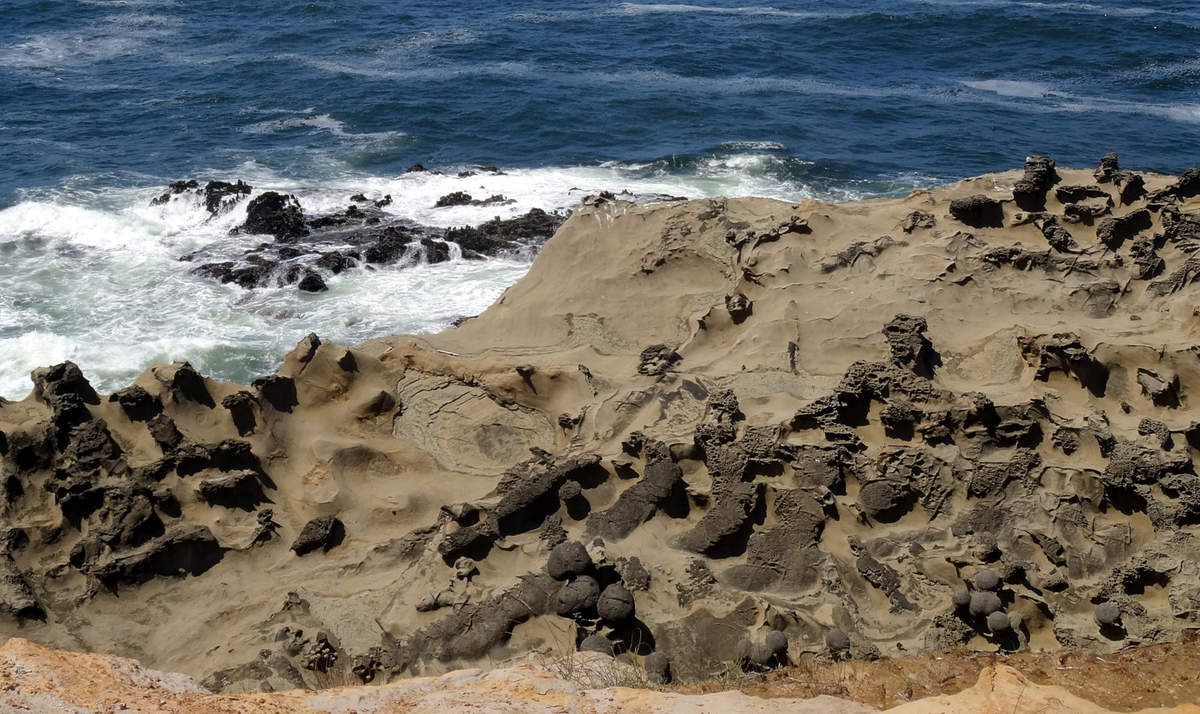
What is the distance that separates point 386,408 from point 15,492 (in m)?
3.31

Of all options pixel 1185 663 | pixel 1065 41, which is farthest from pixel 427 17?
pixel 1185 663

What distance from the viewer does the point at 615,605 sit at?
304 inches

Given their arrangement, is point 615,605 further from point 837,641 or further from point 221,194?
point 221,194

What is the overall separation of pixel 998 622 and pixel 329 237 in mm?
16113

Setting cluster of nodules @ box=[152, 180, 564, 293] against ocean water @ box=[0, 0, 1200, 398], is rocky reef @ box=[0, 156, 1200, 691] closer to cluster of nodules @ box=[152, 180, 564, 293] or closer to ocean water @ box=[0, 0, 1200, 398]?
ocean water @ box=[0, 0, 1200, 398]

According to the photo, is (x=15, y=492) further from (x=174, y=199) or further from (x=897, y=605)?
(x=174, y=199)

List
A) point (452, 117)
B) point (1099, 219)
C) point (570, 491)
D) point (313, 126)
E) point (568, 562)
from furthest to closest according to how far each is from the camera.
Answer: point (452, 117), point (313, 126), point (1099, 219), point (570, 491), point (568, 562)

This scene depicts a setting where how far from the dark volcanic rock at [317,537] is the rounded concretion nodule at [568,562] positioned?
2.12m

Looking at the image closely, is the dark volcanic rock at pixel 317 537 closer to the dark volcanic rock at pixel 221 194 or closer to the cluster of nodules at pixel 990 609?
the cluster of nodules at pixel 990 609

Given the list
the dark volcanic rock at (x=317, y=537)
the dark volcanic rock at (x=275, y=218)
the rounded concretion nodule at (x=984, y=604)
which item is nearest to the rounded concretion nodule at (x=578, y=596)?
the dark volcanic rock at (x=317, y=537)

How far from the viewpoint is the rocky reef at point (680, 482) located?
795cm

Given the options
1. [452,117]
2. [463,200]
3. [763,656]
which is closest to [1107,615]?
[763,656]

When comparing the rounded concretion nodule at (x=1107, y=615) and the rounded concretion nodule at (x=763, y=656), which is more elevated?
the rounded concretion nodule at (x=1107, y=615)

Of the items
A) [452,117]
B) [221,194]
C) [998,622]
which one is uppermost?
[452,117]
